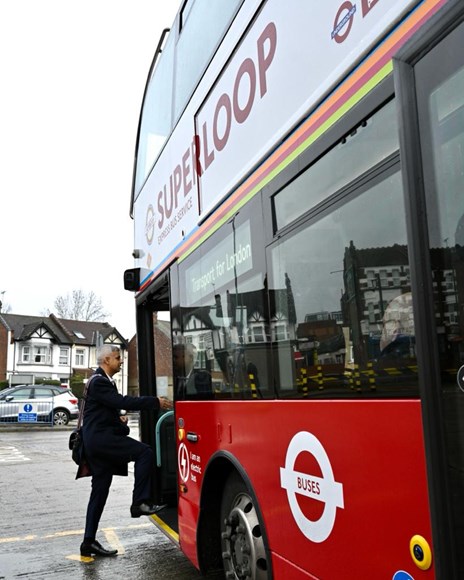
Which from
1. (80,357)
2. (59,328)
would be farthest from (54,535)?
(80,357)

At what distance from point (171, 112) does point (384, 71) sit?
3014 millimetres

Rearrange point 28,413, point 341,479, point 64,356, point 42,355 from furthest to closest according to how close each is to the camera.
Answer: point 64,356, point 42,355, point 28,413, point 341,479

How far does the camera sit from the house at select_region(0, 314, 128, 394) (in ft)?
175

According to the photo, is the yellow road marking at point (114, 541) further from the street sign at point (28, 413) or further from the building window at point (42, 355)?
the building window at point (42, 355)

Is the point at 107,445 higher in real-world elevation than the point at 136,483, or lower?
higher

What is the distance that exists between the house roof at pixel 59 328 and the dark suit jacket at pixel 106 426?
159 ft

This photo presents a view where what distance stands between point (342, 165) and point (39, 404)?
22757 mm

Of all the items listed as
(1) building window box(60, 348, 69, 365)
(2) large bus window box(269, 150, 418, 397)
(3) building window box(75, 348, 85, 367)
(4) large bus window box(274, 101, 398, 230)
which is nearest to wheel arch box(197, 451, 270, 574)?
(2) large bus window box(269, 150, 418, 397)

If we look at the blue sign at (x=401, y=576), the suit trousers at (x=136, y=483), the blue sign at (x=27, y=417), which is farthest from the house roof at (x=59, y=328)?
the blue sign at (x=401, y=576)

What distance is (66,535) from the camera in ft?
19.8

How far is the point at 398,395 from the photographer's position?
1.92 m

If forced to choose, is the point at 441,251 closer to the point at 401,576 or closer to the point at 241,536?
the point at 401,576

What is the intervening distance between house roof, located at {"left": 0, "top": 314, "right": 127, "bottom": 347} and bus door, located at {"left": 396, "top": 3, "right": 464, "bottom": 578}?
52.4 m

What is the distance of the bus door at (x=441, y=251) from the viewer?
166 centimetres
